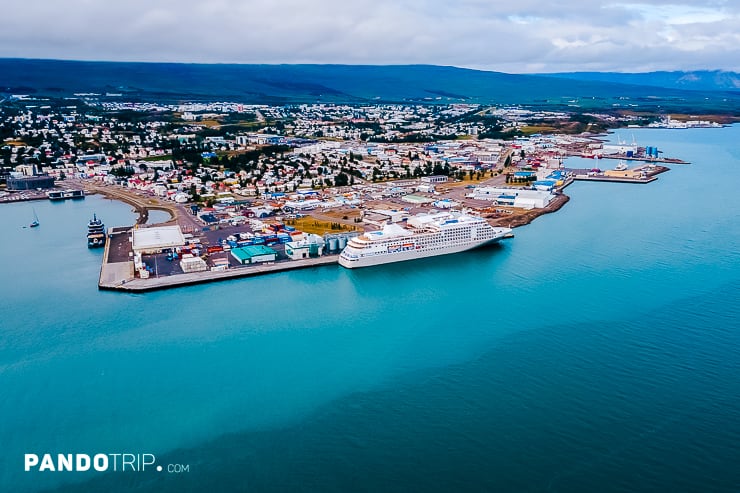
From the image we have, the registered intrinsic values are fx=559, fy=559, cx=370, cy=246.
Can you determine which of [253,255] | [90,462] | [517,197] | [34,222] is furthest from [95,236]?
[517,197]

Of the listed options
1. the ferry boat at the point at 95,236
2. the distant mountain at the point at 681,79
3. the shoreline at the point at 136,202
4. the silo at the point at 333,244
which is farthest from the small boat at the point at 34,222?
the distant mountain at the point at 681,79

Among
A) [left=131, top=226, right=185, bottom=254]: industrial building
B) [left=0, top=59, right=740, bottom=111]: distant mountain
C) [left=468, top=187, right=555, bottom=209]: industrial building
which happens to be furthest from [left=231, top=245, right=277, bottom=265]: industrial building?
[left=0, top=59, right=740, bottom=111]: distant mountain

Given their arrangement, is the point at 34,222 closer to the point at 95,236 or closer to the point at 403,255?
the point at 95,236

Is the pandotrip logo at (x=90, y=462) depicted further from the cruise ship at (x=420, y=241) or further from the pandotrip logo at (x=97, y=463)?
the cruise ship at (x=420, y=241)

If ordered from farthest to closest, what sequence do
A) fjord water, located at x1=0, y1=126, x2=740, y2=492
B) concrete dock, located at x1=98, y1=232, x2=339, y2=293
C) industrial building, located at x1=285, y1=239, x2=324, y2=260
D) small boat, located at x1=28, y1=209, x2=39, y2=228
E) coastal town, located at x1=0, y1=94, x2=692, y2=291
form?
1. small boat, located at x1=28, y1=209, x2=39, y2=228
2. coastal town, located at x1=0, y1=94, x2=692, y2=291
3. industrial building, located at x1=285, y1=239, x2=324, y2=260
4. concrete dock, located at x1=98, y1=232, x2=339, y2=293
5. fjord water, located at x1=0, y1=126, x2=740, y2=492

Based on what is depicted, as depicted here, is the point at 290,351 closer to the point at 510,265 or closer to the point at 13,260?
the point at 510,265

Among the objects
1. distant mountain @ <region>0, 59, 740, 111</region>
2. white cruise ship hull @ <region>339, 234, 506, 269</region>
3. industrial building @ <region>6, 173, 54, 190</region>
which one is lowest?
white cruise ship hull @ <region>339, 234, 506, 269</region>

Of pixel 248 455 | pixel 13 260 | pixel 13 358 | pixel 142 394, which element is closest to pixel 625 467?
pixel 248 455

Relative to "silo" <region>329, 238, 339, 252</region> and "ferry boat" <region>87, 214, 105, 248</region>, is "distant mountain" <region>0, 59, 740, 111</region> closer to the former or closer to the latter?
"ferry boat" <region>87, 214, 105, 248</region>
